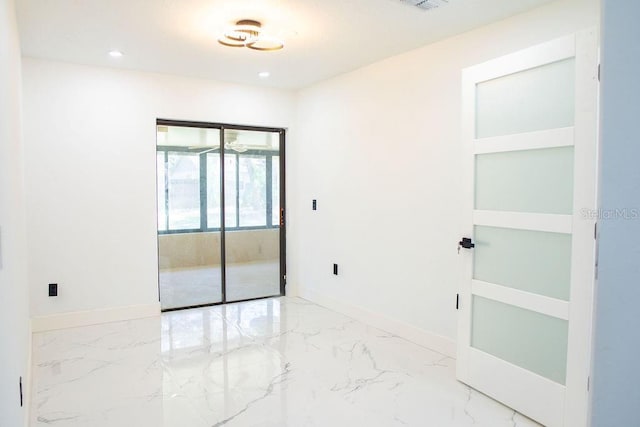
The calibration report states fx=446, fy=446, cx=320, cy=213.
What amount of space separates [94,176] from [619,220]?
4.53m

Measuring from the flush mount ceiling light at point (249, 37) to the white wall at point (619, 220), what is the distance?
2.63 meters

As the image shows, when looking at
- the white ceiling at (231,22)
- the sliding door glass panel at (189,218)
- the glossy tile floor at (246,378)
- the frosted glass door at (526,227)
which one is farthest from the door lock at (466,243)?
the sliding door glass panel at (189,218)

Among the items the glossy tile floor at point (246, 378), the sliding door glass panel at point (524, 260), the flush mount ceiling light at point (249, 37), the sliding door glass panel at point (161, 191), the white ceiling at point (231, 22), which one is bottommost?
the glossy tile floor at point (246, 378)

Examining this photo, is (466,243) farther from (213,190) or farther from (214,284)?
(214,284)

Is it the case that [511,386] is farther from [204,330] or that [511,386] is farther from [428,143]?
[204,330]

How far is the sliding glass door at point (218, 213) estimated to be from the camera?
497 cm

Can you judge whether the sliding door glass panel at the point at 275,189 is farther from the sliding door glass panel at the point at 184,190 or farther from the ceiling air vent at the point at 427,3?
the ceiling air vent at the point at 427,3

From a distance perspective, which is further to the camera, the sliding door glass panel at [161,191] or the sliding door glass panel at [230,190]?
the sliding door glass panel at [230,190]

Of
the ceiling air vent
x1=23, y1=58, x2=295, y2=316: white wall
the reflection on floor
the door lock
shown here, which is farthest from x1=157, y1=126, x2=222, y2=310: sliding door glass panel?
the door lock

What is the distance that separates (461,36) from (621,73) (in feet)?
8.88

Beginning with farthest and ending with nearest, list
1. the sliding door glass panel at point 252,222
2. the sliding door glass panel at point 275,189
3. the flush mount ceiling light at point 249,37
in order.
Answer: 1. the sliding door glass panel at point 275,189
2. the sliding door glass panel at point 252,222
3. the flush mount ceiling light at point 249,37

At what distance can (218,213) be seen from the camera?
5211 millimetres

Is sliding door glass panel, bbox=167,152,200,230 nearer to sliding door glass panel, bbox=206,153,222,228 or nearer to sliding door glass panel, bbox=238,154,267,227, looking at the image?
sliding door glass panel, bbox=206,153,222,228

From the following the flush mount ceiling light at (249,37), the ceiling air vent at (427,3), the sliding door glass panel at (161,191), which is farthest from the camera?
the sliding door glass panel at (161,191)
